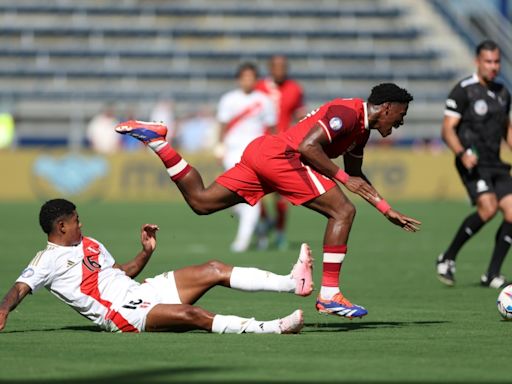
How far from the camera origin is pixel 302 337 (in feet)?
27.9

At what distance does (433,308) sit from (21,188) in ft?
65.1

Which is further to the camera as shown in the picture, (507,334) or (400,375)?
(507,334)

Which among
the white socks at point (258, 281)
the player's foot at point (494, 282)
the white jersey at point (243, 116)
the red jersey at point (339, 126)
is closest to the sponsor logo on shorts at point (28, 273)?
the white socks at point (258, 281)

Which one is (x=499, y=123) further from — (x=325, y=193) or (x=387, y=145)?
(x=387, y=145)

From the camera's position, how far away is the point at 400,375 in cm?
671

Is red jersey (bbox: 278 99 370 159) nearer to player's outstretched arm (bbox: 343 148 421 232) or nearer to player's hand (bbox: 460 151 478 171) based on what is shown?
player's outstretched arm (bbox: 343 148 421 232)

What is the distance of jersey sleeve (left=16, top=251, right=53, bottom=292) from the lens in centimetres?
838

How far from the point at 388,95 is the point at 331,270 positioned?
4.60 feet

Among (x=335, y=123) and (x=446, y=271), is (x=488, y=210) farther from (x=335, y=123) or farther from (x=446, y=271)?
(x=335, y=123)

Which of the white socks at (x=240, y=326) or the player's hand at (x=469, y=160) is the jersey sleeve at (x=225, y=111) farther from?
the white socks at (x=240, y=326)

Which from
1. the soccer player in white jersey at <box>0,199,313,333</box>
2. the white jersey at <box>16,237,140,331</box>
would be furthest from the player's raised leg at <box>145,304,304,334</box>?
the white jersey at <box>16,237,140,331</box>

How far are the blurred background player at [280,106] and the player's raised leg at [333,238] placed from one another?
28.6ft

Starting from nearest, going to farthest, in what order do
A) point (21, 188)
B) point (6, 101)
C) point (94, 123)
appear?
point (21, 188)
point (94, 123)
point (6, 101)

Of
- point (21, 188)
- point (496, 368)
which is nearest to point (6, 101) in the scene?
point (21, 188)
